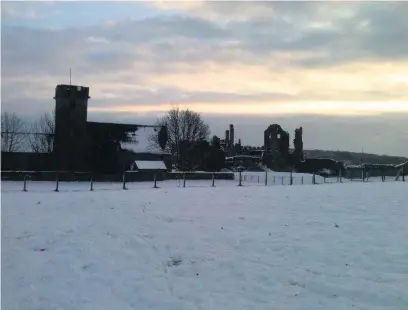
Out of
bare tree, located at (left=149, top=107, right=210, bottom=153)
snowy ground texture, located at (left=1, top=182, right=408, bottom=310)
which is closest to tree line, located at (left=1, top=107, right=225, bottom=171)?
bare tree, located at (left=149, top=107, right=210, bottom=153)

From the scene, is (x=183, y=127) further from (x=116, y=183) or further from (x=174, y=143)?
(x=116, y=183)

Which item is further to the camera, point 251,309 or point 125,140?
point 125,140

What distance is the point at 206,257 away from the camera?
10172mm

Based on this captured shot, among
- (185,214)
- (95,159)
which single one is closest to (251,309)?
(185,214)

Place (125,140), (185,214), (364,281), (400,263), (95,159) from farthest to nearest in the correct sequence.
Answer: (125,140), (95,159), (185,214), (400,263), (364,281)

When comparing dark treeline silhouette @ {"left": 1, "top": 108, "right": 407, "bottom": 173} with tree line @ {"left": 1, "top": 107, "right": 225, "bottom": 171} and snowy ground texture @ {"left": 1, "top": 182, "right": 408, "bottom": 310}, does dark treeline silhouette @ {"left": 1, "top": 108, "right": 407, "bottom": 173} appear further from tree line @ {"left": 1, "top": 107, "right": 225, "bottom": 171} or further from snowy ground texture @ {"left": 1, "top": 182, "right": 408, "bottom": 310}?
snowy ground texture @ {"left": 1, "top": 182, "right": 408, "bottom": 310}

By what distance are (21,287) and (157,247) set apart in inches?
123

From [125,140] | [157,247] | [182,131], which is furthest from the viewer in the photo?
[182,131]

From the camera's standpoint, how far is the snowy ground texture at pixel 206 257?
319 inches

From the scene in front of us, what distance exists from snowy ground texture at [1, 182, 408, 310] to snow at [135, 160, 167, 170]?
4293 centimetres

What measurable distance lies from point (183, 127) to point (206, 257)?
76733 mm

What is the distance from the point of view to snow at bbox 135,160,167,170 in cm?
5942

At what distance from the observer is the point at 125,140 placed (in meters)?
67.4

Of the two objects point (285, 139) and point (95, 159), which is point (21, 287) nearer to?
point (95, 159)
